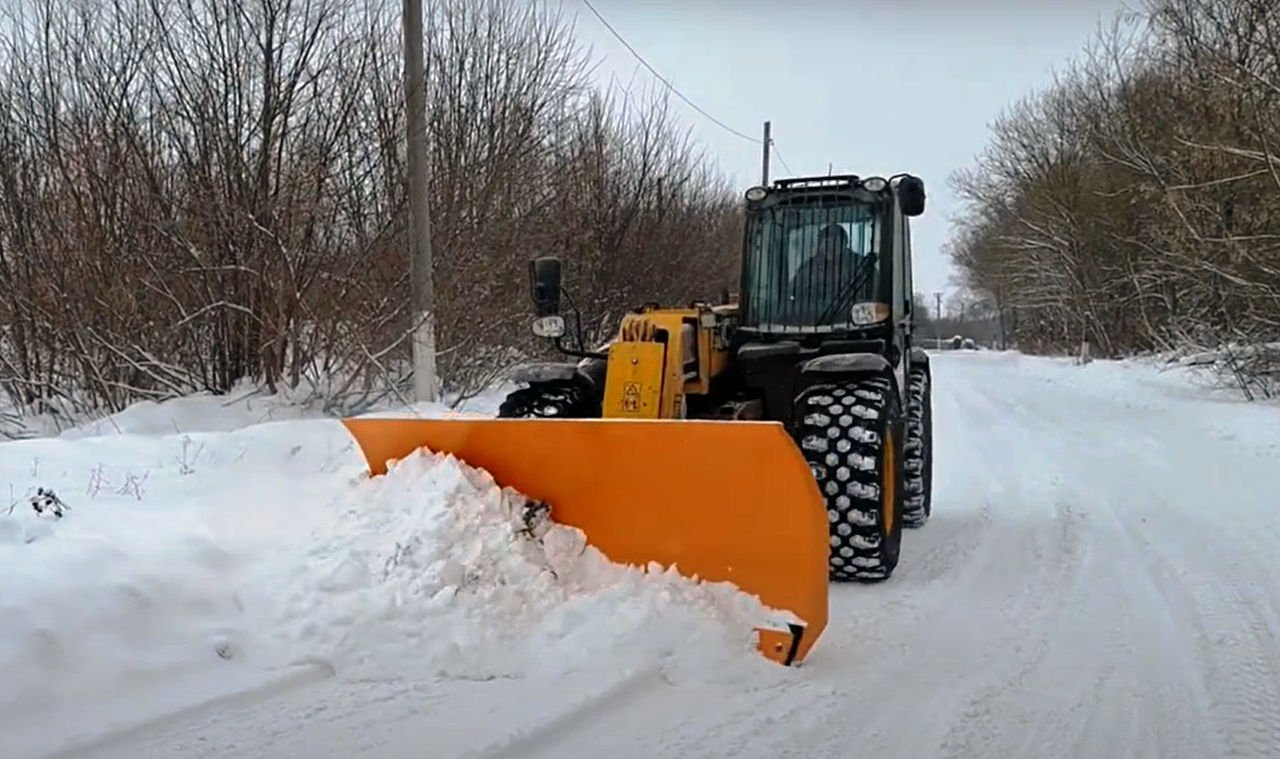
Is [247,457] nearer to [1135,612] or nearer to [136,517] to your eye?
[136,517]

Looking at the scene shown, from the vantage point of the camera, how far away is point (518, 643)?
3.76 metres

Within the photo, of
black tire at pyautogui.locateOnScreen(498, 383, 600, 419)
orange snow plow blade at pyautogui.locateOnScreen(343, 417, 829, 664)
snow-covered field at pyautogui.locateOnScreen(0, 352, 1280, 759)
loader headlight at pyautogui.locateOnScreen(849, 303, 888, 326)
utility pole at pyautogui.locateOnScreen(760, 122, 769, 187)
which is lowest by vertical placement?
snow-covered field at pyautogui.locateOnScreen(0, 352, 1280, 759)

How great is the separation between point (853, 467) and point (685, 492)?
110 cm

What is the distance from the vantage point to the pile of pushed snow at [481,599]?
12.1 ft

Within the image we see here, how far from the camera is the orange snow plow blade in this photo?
389 centimetres

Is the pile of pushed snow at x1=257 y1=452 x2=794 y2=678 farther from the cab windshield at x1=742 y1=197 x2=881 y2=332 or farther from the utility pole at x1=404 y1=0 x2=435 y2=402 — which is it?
the utility pole at x1=404 y1=0 x2=435 y2=402

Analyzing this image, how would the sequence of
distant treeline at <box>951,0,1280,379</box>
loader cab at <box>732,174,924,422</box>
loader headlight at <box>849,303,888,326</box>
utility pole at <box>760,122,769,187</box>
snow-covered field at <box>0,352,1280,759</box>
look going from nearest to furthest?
1. snow-covered field at <box>0,352,1280,759</box>
2. loader headlight at <box>849,303,888,326</box>
3. loader cab at <box>732,174,924,422</box>
4. distant treeline at <box>951,0,1280,379</box>
5. utility pole at <box>760,122,769,187</box>

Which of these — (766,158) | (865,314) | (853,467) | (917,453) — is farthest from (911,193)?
(766,158)

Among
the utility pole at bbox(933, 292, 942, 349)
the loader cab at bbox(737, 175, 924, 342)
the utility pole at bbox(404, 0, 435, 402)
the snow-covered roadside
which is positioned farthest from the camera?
the utility pole at bbox(933, 292, 942, 349)

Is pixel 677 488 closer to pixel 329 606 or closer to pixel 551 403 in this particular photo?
pixel 329 606

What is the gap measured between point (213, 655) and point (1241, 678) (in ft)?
11.8

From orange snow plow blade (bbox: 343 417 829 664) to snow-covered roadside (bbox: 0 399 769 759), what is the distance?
10cm

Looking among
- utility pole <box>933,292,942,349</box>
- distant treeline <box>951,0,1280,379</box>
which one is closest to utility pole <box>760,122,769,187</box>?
distant treeline <box>951,0,1280,379</box>

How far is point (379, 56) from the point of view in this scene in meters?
10.9
